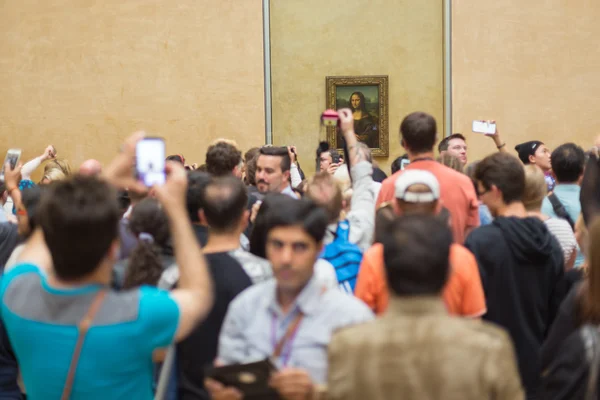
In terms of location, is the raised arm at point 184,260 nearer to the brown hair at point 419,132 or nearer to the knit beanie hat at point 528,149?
the brown hair at point 419,132

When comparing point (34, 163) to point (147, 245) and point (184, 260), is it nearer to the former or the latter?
point (147, 245)

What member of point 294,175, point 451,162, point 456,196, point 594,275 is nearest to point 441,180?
point 456,196

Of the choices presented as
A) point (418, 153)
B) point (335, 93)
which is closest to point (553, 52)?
point (335, 93)

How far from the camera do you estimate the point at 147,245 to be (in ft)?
13.7

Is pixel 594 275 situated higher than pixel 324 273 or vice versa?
pixel 594 275

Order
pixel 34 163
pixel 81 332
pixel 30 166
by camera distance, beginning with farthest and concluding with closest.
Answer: pixel 30 166 → pixel 34 163 → pixel 81 332

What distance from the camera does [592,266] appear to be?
2.93 meters

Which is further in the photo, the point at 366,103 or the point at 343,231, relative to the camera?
the point at 366,103

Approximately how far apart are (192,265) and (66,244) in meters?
0.43

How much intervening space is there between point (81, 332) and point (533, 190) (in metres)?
3.56

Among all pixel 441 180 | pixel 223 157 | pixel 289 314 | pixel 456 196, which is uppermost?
pixel 223 157

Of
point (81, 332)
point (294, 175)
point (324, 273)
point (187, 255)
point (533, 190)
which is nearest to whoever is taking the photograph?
point (81, 332)

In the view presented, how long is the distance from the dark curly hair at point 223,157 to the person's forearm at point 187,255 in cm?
410

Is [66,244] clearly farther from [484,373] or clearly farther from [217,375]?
[484,373]
